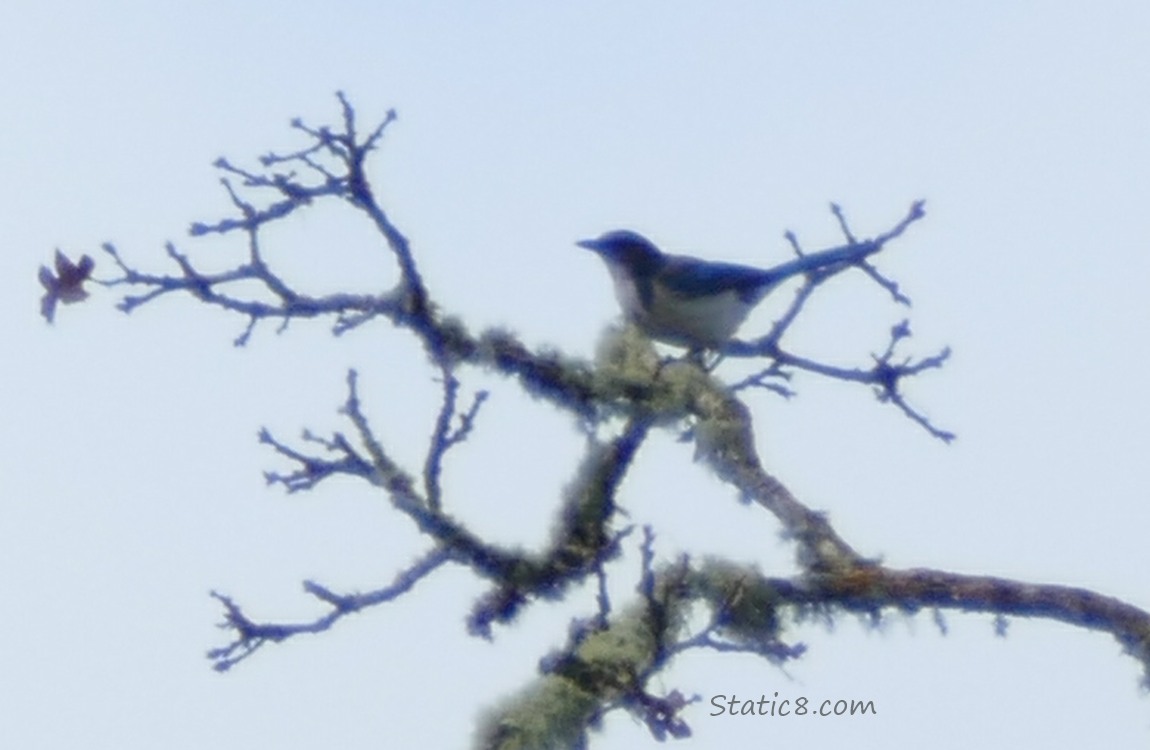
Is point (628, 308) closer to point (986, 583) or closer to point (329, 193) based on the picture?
point (329, 193)

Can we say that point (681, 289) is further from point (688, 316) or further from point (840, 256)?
point (840, 256)

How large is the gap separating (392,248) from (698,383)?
1381 mm

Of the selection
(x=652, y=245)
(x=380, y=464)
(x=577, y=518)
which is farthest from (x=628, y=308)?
(x=380, y=464)

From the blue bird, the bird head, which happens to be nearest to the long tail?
the blue bird

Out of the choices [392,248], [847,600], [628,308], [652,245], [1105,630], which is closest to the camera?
[1105,630]

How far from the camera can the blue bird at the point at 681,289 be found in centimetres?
831

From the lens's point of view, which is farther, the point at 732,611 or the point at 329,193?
the point at 329,193

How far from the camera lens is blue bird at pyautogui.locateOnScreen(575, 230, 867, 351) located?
27.3ft

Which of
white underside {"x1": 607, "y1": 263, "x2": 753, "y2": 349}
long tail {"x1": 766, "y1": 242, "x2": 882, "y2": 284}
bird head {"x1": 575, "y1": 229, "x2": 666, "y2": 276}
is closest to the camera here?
long tail {"x1": 766, "y1": 242, "x2": 882, "y2": 284}

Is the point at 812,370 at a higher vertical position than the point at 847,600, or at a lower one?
higher

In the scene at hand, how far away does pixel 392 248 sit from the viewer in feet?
19.6

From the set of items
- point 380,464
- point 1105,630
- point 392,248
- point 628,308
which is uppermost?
point 628,308

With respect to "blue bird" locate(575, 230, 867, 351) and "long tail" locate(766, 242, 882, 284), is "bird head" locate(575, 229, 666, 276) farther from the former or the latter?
"long tail" locate(766, 242, 882, 284)

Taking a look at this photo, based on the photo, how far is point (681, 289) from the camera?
29.3 feet
